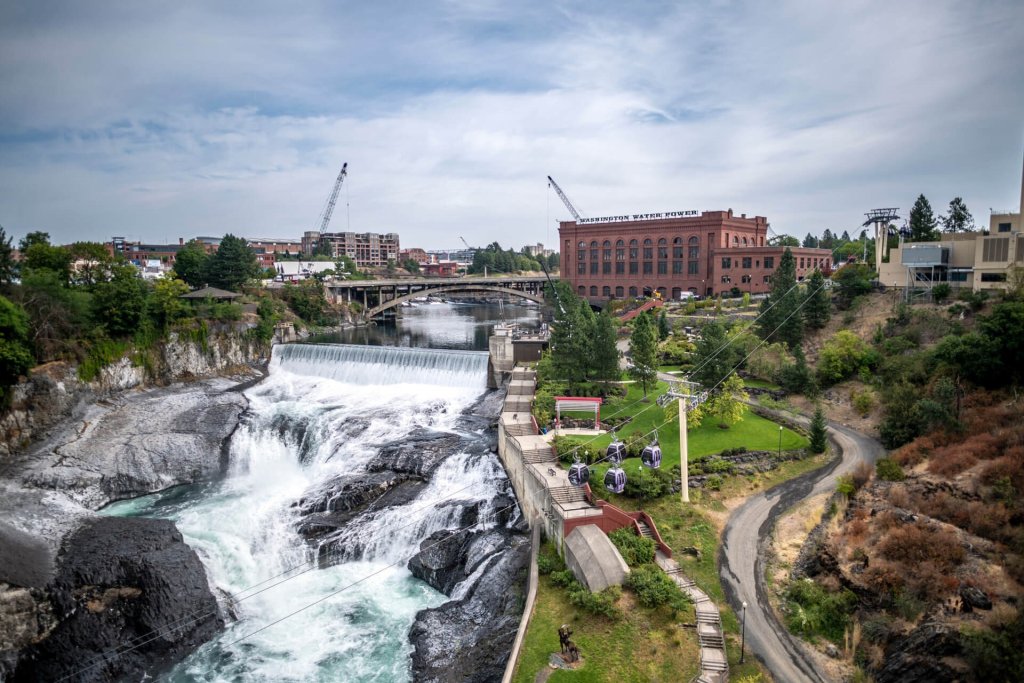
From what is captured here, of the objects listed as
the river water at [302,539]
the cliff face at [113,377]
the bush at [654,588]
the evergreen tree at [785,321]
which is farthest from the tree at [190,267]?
the bush at [654,588]

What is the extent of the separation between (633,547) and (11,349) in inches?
1669

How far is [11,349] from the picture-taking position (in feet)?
133

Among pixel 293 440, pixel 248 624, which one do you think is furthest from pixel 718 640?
pixel 293 440

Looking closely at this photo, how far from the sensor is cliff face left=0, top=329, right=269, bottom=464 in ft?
136

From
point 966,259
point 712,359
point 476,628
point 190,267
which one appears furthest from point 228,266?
point 966,259

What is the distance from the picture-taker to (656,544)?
1016 inches

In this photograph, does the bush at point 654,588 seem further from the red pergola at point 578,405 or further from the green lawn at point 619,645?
the red pergola at point 578,405

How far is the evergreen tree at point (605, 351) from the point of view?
145ft

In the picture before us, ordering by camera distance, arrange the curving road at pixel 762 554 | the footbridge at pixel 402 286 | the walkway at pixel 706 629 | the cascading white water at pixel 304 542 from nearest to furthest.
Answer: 1. the walkway at pixel 706 629
2. the curving road at pixel 762 554
3. the cascading white water at pixel 304 542
4. the footbridge at pixel 402 286

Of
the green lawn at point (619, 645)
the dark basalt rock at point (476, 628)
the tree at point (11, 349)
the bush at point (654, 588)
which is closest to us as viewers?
the green lawn at point (619, 645)

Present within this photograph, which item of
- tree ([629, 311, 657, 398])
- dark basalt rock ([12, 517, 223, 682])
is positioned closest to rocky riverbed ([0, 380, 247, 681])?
dark basalt rock ([12, 517, 223, 682])

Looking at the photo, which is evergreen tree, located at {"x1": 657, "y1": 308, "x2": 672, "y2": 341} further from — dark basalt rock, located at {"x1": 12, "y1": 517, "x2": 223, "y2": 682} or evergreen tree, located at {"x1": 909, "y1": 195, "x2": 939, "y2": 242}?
dark basalt rock, located at {"x1": 12, "y1": 517, "x2": 223, "y2": 682}

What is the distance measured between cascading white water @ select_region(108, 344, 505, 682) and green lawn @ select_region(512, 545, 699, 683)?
223 inches

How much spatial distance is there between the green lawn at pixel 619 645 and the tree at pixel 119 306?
156 ft
